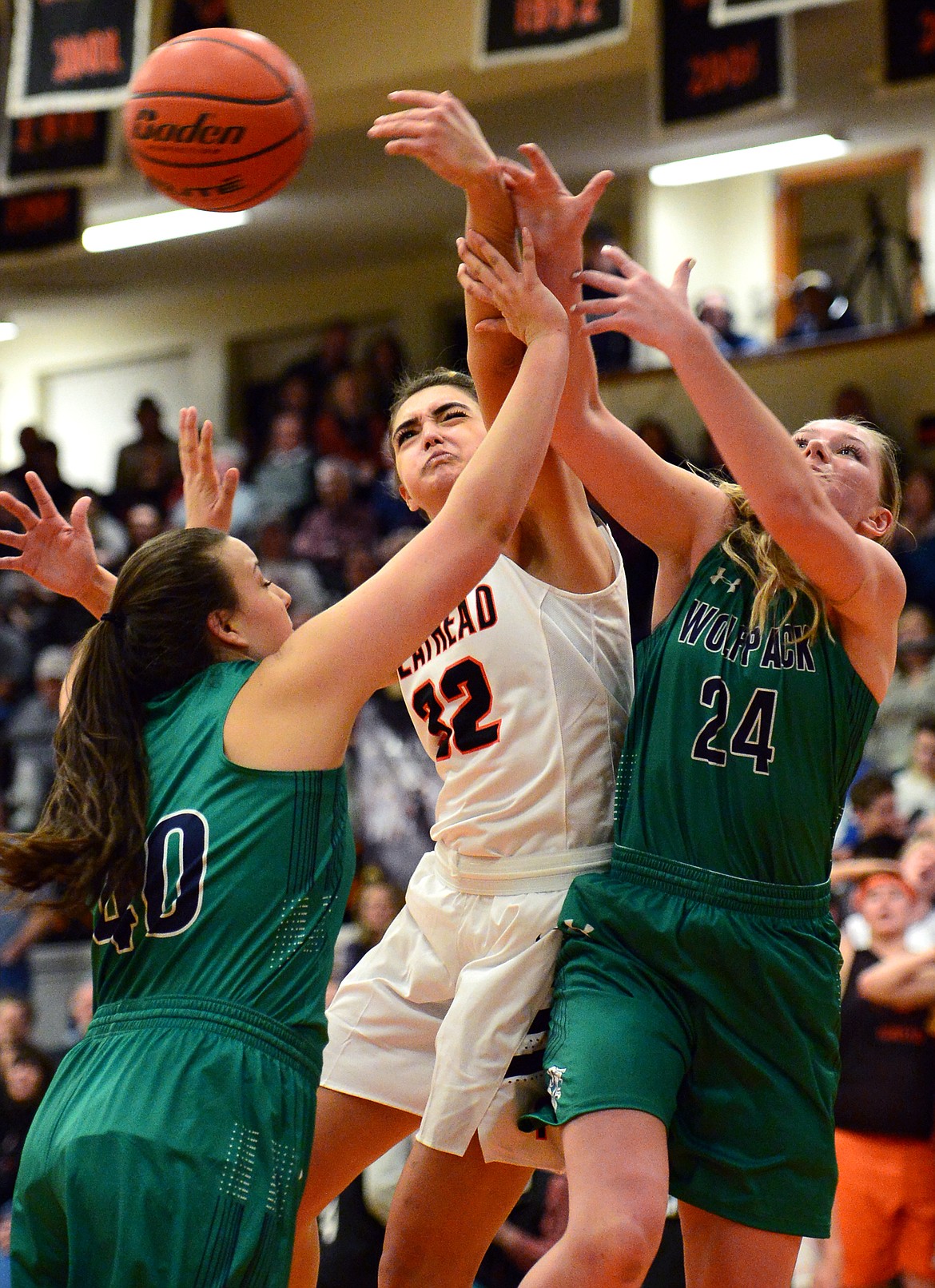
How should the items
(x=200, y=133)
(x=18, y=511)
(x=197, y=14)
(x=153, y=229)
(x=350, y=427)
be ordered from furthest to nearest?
(x=153, y=229) < (x=350, y=427) < (x=197, y=14) < (x=200, y=133) < (x=18, y=511)

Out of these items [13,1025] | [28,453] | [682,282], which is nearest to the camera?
[682,282]

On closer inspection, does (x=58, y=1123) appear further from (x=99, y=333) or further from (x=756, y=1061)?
(x=99, y=333)

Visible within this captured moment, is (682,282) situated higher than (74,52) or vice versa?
(74,52)

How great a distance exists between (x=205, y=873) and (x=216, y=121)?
197 centimetres

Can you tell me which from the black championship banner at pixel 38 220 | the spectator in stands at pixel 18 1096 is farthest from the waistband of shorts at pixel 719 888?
the black championship banner at pixel 38 220

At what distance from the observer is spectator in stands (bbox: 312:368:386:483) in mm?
12263

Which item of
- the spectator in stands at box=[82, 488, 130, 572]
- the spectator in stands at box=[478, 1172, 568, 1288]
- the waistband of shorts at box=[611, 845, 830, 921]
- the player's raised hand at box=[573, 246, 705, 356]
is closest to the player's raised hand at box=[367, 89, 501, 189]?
the player's raised hand at box=[573, 246, 705, 356]

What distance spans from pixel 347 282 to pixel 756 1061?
13293mm

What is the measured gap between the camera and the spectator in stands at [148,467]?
12.9m

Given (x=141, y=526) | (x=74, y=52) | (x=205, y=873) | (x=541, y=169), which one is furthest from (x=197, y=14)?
(x=205, y=873)

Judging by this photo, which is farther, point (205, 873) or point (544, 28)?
point (544, 28)

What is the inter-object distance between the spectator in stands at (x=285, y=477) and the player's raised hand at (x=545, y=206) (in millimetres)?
8331

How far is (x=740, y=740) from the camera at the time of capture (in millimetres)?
3057

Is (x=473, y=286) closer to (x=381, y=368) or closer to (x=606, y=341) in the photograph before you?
(x=606, y=341)
